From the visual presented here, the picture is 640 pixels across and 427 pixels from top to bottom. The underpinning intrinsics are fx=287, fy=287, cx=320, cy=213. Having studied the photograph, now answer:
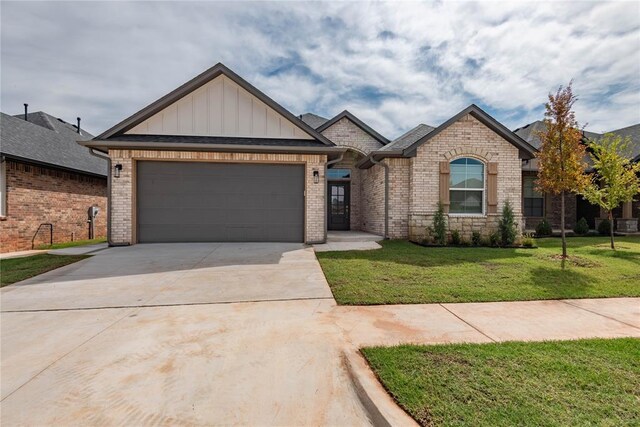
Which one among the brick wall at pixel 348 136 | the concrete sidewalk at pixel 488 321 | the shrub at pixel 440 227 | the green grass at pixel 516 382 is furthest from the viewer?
the brick wall at pixel 348 136

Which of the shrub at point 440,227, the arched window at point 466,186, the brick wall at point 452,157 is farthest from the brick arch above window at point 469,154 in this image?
the shrub at point 440,227

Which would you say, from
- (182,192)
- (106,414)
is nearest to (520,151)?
(182,192)

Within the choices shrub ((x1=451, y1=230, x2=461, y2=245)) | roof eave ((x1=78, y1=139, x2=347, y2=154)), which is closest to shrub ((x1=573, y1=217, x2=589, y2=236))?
shrub ((x1=451, y1=230, x2=461, y2=245))

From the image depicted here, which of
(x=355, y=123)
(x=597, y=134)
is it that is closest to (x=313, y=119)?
(x=355, y=123)

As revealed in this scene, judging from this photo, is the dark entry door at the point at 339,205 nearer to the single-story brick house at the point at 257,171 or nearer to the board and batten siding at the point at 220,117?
the single-story brick house at the point at 257,171

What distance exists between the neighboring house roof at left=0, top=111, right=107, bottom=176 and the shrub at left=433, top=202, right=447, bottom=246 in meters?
13.9

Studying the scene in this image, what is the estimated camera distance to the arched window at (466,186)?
33.2 feet

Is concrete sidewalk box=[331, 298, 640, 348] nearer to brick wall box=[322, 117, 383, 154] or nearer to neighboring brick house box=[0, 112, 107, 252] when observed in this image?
brick wall box=[322, 117, 383, 154]

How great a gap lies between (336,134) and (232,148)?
682 centimetres

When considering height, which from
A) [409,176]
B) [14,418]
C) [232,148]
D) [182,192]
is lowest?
[14,418]

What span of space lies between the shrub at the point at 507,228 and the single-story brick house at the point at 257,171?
0.34 m

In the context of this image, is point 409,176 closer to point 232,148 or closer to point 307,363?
point 232,148

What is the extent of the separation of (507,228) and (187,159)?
425 inches

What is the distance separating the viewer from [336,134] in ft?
47.7
